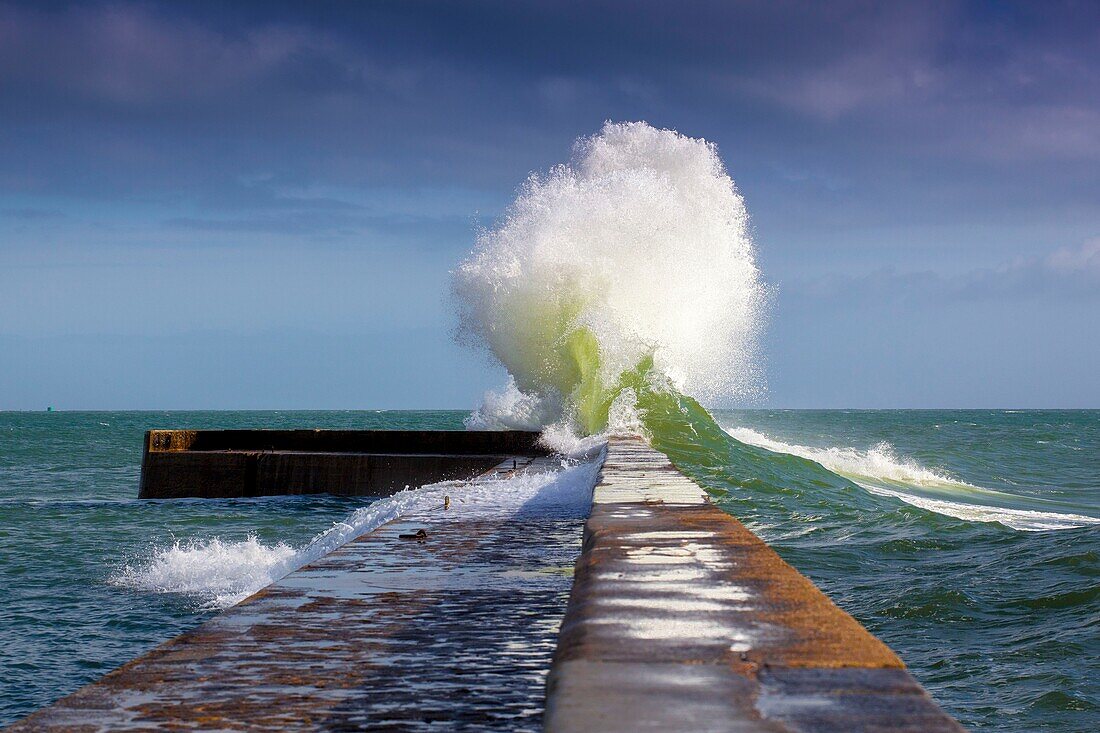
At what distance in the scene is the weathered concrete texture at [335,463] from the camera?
15.9 m

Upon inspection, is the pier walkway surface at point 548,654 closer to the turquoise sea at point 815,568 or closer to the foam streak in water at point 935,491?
the turquoise sea at point 815,568

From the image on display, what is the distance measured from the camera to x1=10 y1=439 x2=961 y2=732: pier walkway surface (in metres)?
2.06

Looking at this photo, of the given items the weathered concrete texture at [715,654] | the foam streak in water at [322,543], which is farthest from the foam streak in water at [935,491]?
the weathered concrete texture at [715,654]

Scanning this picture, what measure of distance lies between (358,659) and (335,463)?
1309 cm

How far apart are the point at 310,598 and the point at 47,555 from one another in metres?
7.33

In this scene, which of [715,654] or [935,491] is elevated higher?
[715,654]

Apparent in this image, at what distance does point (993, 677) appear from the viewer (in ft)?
17.9

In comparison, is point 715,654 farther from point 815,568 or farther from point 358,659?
point 815,568

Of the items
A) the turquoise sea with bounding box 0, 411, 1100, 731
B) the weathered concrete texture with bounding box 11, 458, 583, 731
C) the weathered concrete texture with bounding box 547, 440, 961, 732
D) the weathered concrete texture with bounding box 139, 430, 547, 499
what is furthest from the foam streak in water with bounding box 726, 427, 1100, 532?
the weathered concrete texture with bounding box 547, 440, 961, 732

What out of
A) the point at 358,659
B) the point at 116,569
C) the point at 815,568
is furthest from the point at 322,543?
the point at 358,659

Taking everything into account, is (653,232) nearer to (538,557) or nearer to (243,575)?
(243,575)

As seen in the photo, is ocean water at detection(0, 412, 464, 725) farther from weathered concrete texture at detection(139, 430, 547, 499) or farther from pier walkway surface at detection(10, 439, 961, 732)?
pier walkway surface at detection(10, 439, 961, 732)

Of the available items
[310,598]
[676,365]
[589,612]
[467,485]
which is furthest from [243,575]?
[676,365]

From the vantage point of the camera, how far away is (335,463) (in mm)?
16125
